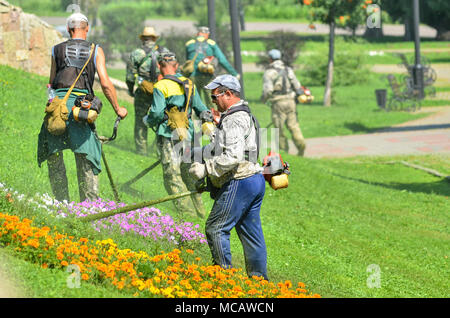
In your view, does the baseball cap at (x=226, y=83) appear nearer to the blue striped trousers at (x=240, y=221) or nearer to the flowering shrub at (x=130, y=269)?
the blue striped trousers at (x=240, y=221)

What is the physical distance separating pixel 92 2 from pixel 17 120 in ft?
121

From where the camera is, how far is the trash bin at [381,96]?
23750 mm

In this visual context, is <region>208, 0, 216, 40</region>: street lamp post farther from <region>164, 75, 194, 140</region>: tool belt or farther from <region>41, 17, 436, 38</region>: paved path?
<region>41, 17, 436, 38</region>: paved path

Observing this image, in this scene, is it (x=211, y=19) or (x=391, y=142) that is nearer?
(x=211, y=19)

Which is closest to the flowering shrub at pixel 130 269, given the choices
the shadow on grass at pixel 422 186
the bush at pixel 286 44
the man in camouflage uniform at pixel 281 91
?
the shadow on grass at pixel 422 186

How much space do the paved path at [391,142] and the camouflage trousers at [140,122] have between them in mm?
5073

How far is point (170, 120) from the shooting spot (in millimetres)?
8914

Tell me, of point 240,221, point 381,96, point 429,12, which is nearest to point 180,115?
point 240,221

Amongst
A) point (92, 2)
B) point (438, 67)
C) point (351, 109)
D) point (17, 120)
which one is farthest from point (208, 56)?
point (92, 2)

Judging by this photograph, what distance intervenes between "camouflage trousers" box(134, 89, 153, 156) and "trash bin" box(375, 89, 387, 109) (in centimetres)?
1278

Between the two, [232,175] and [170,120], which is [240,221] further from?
[170,120]

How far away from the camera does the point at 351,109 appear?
974 inches

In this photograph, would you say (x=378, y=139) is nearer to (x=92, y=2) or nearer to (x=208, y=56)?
(x=208, y=56)

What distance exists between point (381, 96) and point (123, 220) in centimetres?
1730
